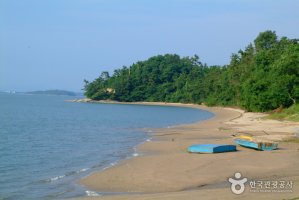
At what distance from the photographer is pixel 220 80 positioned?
382 ft

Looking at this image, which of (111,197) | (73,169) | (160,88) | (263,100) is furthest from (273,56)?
(160,88)

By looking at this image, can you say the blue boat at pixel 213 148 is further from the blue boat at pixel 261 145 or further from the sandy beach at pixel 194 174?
the blue boat at pixel 261 145

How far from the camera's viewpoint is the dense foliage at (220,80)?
208 feet

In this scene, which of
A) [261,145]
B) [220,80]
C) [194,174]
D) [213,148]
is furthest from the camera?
[220,80]

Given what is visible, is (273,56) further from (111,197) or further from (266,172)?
(111,197)

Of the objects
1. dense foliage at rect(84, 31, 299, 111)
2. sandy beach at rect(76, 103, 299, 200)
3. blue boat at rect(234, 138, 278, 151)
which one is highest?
dense foliage at rect(84, 31, 299, 111)

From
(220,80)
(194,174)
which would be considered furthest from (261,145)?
(220,80)

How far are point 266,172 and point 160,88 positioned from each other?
138891mm

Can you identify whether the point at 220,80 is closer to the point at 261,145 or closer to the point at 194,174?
the point at 261,145

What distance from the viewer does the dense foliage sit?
6325 centimetres

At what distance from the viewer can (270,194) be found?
514 inches

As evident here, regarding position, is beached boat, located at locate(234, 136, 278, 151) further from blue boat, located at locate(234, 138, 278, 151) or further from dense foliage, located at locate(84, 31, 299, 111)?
dense foliage, located at locate(84, 31, 299, 111)

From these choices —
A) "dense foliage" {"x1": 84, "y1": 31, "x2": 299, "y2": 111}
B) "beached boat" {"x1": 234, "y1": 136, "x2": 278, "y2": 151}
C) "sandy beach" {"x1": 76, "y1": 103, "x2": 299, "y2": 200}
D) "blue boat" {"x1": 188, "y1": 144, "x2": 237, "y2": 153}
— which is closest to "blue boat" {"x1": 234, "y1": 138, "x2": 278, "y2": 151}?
"beached boat" {"x1": 234, "y1": 136, "x2": 278, "y2": 151}

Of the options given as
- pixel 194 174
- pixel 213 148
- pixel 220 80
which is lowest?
pixel 194 174
